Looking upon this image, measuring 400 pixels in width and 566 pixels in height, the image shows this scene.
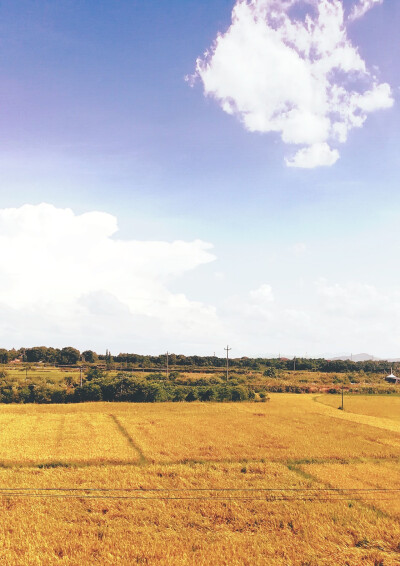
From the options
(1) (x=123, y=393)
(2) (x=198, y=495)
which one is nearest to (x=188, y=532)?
(2) (x=198, y=495)

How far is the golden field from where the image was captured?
2150 cm

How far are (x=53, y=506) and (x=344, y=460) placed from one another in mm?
27910

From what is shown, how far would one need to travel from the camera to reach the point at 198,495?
95.6 feet

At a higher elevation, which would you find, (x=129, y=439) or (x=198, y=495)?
(x=198, y=495)

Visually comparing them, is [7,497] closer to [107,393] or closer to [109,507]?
[109,507]

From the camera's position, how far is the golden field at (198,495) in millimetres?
21500

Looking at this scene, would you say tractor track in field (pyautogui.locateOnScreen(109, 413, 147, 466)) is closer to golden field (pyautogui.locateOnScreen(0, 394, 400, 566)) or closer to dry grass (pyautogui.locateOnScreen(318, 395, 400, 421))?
golden field (pyautogui.locateOnScreen(0, 394, 400, 566))

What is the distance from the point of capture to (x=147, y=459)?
38.7 meters

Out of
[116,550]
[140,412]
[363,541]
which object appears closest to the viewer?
[116,550]

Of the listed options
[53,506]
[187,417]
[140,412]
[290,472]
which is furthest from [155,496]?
[140,412]

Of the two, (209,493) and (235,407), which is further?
(235,407)

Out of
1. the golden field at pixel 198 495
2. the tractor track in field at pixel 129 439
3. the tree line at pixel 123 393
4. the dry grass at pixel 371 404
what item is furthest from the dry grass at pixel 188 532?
the tree line at pixel 123 393

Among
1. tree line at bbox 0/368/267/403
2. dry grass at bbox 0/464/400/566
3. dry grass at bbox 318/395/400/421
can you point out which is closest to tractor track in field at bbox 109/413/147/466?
dry grass at bbox 0/464/400/566

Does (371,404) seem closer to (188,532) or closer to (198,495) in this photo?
(198,495)
